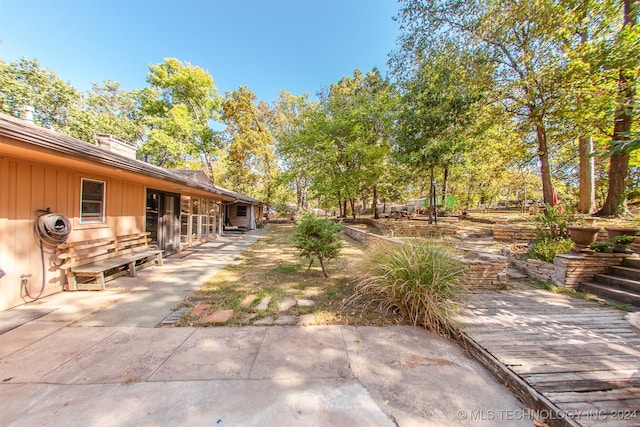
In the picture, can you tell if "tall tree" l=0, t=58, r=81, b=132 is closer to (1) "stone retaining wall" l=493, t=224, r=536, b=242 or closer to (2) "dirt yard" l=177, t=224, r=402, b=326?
(2) "dirt yard" l=177, t=224, r=402, b=326

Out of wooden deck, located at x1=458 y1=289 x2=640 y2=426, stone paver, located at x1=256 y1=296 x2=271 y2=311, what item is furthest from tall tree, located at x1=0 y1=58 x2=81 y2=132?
wooden deck, located at x1=458 y1=289 x2=640 y2=426

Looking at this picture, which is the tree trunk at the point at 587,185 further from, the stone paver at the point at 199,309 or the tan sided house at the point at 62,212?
the tan sided house at the point at 62,212

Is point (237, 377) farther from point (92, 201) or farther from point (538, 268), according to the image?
point (538, 268)

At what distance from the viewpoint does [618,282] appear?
4012 millimetres

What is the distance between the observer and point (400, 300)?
11.4 ft

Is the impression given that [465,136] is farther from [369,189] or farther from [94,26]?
[94,26]

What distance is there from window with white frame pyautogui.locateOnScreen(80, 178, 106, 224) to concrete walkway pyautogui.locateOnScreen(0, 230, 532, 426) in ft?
7.67

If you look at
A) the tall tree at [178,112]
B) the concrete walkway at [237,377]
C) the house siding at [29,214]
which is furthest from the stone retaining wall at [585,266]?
the tall tree at [178,112]

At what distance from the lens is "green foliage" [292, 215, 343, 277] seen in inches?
200

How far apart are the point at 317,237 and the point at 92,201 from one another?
17.6 ft

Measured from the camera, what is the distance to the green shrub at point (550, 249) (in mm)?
5188

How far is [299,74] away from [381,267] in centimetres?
2226

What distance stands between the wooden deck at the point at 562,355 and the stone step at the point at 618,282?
825 millimetres

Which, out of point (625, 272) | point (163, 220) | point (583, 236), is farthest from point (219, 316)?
point (625, 272)
